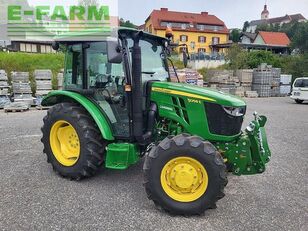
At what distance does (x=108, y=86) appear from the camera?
15.2 feet

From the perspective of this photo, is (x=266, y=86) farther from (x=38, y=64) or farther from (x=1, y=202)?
(x=1, y=202)

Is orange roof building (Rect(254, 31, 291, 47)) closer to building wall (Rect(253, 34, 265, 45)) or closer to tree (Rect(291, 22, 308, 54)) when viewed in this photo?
building wall (Rect(253, 34, 265, 45))

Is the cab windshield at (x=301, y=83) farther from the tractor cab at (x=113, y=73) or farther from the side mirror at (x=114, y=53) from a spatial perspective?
the side mirror at (x=114, y=53)

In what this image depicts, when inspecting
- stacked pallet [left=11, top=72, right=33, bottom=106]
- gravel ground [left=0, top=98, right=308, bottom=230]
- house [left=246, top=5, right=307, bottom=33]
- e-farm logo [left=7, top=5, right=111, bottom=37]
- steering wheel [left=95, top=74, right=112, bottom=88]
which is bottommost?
Answer: gravel ground [left=0, top=98, right=308, bottom=230]

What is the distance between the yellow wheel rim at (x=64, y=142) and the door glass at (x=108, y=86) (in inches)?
28.3

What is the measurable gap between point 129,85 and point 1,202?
2294 mm

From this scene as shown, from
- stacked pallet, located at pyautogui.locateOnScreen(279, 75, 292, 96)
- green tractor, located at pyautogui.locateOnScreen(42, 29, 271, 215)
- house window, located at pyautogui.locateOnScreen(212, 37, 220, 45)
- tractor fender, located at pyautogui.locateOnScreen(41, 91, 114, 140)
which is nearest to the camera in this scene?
green tractor, located at pyautogui.locateOnScreen(42, 29, 271, 215)

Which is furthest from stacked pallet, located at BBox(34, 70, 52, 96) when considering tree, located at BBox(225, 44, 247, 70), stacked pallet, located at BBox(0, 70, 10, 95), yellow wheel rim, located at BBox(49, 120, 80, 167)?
tree, located at BBox(225, 44, 247, 70)

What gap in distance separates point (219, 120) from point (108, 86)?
1.75 metres

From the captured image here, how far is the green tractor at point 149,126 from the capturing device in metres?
3.70

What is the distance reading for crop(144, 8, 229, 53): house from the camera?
188 ft

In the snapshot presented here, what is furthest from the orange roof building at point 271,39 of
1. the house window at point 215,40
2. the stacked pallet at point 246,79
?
the stacked pallet at point 246,79

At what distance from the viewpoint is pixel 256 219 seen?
363 cm

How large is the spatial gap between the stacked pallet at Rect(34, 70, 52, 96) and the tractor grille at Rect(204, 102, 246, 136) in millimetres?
11487
